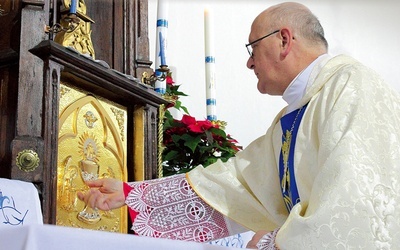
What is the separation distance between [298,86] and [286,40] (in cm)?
16

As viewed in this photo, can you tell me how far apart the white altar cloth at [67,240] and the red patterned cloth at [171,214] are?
0.84m

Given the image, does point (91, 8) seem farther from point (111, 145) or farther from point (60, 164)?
point (60, 164)

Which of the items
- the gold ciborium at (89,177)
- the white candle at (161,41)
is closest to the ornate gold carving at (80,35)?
the white candle at (161,41)

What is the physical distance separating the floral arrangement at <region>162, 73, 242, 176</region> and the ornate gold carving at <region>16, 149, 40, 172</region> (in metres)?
0.81

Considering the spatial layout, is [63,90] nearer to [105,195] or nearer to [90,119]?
[90,119]

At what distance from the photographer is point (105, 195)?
2270mm

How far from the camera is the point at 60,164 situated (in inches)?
95.6

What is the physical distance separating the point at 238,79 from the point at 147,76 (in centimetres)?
154

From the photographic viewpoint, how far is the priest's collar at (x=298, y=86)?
2.23m

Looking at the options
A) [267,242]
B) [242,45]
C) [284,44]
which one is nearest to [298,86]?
[284,44]

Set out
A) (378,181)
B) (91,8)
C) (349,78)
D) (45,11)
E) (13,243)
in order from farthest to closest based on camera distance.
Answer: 1. (91,8)
2. (45,11)
3. (349,78)
4. (378,181)
5. (13,243)

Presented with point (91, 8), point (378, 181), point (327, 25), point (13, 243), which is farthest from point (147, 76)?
point (327, 25)

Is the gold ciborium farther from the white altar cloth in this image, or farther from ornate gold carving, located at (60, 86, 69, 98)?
the white altar cloth

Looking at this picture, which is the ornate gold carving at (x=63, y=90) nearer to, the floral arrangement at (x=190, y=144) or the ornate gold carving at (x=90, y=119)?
the ornate gold carving at (x=90, y=119)
